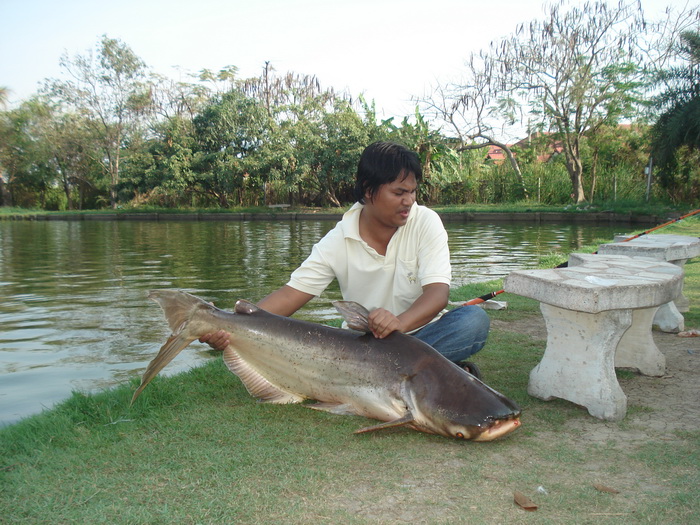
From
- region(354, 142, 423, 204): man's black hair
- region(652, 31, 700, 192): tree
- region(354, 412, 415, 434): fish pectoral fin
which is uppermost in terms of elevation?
region(652, 31, 700, 192): tree

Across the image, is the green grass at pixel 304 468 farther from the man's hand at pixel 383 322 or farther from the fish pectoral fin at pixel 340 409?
the man's hand at pixel 383 322

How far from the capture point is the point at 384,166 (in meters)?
3.16

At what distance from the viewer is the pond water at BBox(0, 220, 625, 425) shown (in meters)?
5.00

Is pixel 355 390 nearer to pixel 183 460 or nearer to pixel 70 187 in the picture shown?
pixel 183 460

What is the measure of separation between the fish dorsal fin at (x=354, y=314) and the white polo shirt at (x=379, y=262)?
0.42 m

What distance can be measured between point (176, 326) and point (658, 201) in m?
22.9

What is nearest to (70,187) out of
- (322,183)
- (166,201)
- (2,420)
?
(166,201)

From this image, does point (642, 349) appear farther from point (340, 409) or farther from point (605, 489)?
point (340, 409)

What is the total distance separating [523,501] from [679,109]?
2065 cm

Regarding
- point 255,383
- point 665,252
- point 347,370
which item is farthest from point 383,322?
point 665,252

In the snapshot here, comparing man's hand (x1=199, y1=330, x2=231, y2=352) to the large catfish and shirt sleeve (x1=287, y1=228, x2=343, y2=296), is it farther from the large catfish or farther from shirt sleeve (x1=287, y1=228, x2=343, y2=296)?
shirt sleeve (x1=287, y1=228, x2=343, y2=296)

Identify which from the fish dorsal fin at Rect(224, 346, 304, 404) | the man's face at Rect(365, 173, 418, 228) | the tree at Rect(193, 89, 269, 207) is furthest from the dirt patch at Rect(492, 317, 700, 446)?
the tree at Rect(193, 89, 269, 207)

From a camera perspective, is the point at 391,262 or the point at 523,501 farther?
the point at 391,262

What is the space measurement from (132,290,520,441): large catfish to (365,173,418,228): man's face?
1.87 feet
